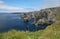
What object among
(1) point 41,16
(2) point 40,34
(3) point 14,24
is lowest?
(2) point 40,34

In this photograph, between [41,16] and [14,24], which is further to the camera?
[41,16]

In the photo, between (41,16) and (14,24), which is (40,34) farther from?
(14,24)

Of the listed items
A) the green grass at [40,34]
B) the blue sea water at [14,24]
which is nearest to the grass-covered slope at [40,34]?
the green grass at [40,34]

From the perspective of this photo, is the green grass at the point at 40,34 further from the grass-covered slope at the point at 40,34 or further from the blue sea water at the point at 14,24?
the blue sea water at the point at 14,24

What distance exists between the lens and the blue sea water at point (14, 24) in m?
4.48

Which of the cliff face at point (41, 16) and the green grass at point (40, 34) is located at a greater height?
the cliff face at point (41, 16)

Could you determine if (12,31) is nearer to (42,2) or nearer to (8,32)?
(8,32)

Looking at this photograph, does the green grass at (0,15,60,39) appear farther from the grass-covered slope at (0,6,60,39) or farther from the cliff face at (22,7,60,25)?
the cliff face at (22,7,60,25)

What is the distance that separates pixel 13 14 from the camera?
4520 millimetres

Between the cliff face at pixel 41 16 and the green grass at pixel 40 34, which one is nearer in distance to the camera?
the green grass at pixel 40 34

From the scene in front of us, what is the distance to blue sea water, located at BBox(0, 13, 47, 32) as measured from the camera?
4484mm

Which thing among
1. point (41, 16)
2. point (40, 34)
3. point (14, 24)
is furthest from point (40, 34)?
point (14, 24)

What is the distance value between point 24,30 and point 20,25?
0.18 meters

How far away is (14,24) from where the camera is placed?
454cm
